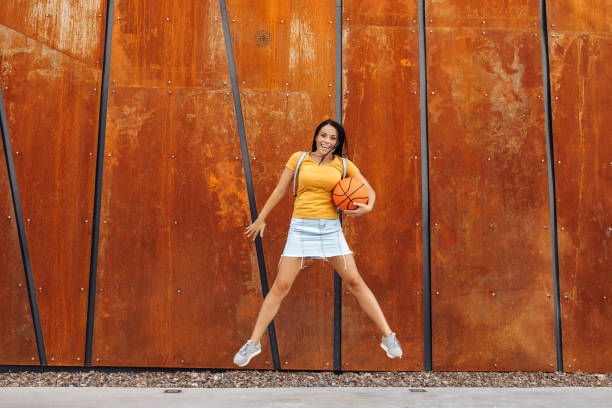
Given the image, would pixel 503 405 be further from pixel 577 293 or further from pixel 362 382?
pixel 577 293

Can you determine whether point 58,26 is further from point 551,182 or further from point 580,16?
point 580,16

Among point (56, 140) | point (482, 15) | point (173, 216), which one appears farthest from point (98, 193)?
point (482, 15)

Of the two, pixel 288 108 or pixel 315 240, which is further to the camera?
pixel 288 108

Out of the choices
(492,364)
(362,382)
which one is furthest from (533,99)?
(362,382)

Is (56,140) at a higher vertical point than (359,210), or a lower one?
higher

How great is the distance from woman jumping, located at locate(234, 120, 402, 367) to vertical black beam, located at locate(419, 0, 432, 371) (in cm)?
107

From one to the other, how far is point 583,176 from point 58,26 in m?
5.52

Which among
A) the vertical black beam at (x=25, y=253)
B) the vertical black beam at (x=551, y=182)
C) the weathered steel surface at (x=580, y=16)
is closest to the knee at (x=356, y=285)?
the vertical black beam at (x=551, y=182)

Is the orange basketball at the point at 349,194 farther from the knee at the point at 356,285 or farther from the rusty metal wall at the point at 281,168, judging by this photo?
the rusty metal wall at the point at 281,168

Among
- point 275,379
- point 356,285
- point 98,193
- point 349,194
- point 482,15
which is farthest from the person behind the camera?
point 482,15

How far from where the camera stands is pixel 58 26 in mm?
4746

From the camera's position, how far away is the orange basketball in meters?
3.59

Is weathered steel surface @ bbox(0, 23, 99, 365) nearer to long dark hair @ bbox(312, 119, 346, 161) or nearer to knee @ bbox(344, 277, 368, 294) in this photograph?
long dark hair @ bbox(312, 119, 346, 161)

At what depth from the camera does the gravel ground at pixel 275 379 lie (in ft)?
14.7
